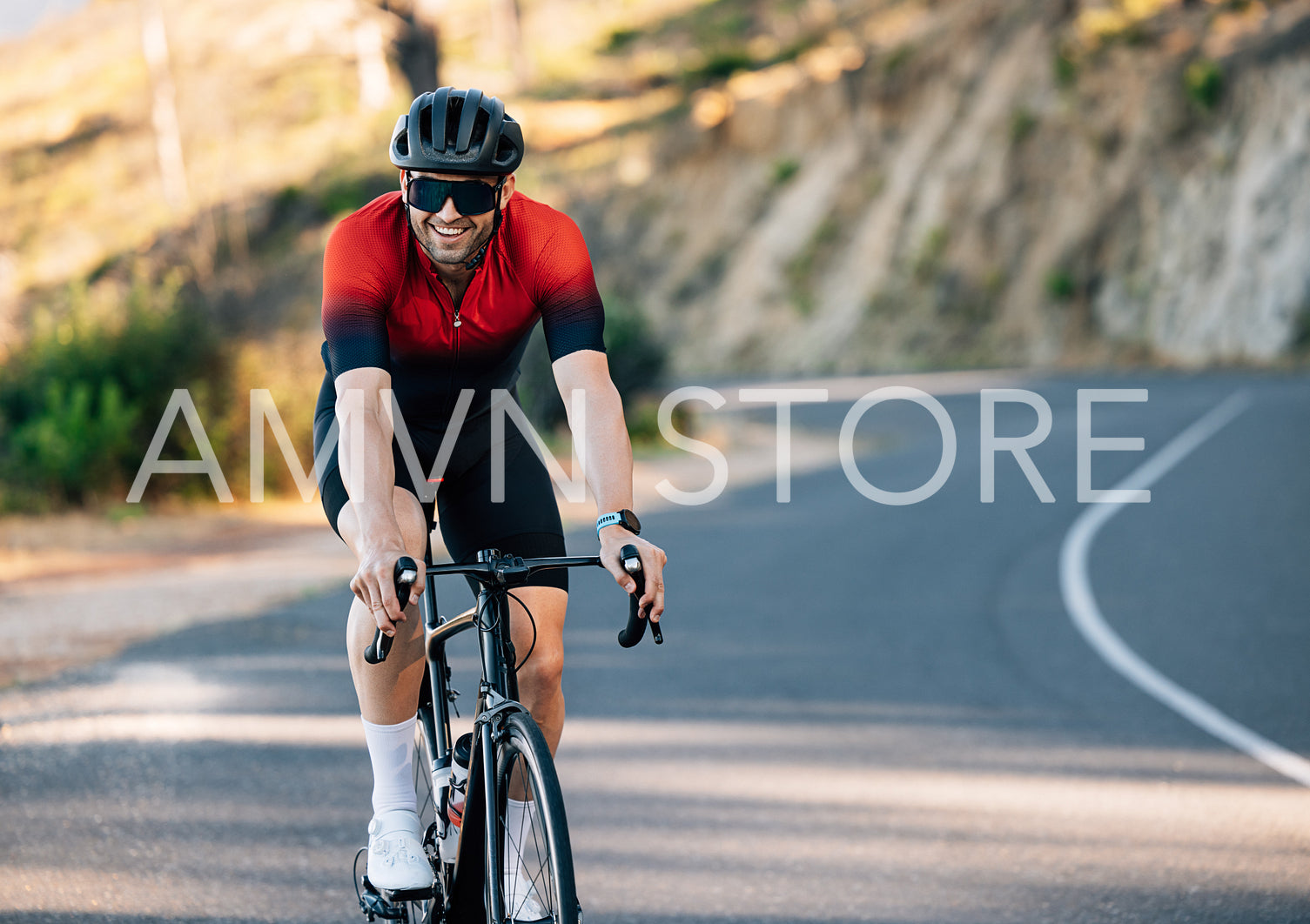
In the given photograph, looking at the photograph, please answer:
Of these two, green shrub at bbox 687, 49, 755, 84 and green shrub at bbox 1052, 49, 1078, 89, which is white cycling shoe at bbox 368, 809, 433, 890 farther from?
green shrub at bbox 687, 49, 755, 84

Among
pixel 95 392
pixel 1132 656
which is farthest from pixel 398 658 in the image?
pixel 95 392

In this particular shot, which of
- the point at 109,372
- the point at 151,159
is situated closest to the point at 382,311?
the point at 109,372

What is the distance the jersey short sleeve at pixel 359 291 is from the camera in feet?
10.5

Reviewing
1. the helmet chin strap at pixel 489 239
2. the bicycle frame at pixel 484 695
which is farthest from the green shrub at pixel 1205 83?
the bicycle frame at pixel 484 695

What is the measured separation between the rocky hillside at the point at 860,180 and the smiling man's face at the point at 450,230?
88.6 feet

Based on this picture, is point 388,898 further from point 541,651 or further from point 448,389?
point 448,389

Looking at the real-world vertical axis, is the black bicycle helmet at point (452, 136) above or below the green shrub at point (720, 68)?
below

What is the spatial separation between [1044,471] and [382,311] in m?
14.0

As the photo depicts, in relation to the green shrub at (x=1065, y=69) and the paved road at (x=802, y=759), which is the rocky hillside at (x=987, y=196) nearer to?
the green shrub at (x=1065, y=69)

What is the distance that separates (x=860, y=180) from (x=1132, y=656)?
3920 centimetres

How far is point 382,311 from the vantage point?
326cm

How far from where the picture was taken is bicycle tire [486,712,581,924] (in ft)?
→ 8.84

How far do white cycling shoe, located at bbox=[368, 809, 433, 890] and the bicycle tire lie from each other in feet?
0.85

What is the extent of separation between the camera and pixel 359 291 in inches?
127
